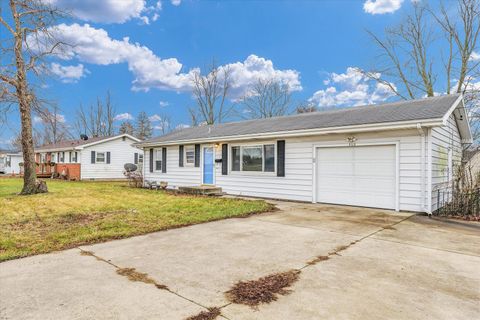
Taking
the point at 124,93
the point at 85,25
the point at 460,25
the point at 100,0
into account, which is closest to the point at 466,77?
the point at 460,25

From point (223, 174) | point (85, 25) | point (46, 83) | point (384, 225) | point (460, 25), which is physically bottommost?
point (384, 225)

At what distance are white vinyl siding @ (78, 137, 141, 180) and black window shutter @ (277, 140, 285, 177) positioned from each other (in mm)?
15755

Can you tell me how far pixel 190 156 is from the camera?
13617 mm

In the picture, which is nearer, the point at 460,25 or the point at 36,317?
the point at 36,317

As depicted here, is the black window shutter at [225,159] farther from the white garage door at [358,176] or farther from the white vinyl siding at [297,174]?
the white garage door at [358,176]

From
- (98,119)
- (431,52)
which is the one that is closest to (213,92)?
(98,119)

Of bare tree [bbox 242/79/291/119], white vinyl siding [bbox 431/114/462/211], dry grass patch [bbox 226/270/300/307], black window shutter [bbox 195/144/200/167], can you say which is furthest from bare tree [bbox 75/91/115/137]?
dry grass patch [bbox 226/270/300/307]

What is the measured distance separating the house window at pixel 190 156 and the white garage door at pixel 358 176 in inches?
247

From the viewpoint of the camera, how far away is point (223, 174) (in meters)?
12.2

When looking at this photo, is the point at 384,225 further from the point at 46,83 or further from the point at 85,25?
the point at 85,25

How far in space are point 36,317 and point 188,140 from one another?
429 inches

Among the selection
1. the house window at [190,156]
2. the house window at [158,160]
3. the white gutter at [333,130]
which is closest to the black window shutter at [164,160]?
the house window at [158,160]

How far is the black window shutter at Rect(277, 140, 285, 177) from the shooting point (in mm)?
10133

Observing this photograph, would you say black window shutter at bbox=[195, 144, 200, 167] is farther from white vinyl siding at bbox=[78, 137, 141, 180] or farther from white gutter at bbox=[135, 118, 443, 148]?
white vinyl siding at bbox=[78, 137, 141, 180]
